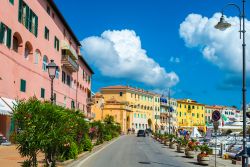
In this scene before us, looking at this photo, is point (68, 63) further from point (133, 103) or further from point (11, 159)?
point (133, 103)

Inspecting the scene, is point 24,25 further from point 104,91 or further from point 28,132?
point 104,91

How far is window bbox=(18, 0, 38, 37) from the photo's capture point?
35.4 metres

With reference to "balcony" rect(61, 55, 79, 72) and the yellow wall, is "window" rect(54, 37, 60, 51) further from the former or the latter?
the yellow wall

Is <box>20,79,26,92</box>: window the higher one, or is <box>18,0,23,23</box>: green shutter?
<box>18,0,23,23</box>: green shutter

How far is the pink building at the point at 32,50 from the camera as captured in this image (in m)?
31.9

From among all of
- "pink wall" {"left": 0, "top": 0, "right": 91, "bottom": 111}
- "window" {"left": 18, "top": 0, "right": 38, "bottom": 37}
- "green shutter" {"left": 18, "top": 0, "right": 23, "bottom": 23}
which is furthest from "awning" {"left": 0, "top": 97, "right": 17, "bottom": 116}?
"window" {"left": 18, "top": 0, "right": 38, "bottom": 37}

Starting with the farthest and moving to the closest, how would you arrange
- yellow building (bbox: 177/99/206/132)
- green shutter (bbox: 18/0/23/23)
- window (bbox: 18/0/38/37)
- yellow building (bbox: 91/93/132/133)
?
yellow building (bbox: 177/99/206/132)
yellow building (bbox: 91/93/132/133)
window (bbox: 18/0/38/37)
green shutter (bbox: 18/0/23/23)

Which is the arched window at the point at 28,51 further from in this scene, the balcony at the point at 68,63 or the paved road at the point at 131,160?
the balcony at the point at 68,63

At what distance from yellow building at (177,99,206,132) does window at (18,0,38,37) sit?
127 meters

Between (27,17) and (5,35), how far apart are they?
20.9 feet

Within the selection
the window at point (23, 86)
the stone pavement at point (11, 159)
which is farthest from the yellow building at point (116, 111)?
the stone pavement at point (11, 159)

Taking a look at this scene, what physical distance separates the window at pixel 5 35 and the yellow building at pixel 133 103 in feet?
292

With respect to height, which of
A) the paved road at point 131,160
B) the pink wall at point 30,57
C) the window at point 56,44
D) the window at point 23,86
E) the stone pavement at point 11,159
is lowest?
the paved road at point 131,160

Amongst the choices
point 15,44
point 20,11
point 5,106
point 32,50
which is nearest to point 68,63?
point 32,50
